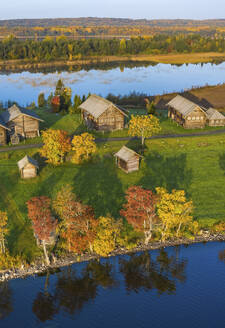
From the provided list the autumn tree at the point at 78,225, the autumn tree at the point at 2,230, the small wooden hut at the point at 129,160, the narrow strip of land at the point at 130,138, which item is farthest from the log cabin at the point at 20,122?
the autumn tree at the point at 78,225

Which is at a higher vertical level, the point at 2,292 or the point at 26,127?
the point at 26,127

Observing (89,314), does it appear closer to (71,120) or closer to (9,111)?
(9,111)

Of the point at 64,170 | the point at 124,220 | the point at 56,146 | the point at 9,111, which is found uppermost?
the point at 9,111

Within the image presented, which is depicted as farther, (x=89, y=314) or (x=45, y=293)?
(x=45, y=293)

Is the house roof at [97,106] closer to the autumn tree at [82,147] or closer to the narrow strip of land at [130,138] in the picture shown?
the narrow strip of land at [130,138]

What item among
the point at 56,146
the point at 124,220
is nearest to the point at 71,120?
the point at 56,146

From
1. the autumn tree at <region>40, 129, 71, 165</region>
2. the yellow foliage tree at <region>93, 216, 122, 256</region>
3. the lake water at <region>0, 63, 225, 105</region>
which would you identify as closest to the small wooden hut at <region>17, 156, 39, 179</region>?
the autumn tree at <region>40, 129, 71, 165</region>
